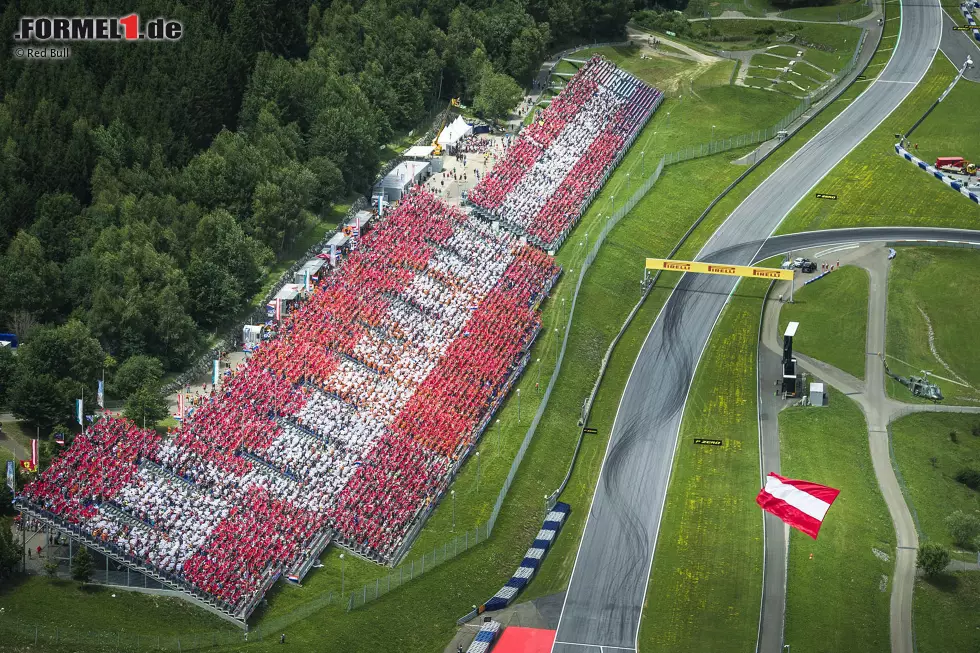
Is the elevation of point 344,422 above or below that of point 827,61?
below

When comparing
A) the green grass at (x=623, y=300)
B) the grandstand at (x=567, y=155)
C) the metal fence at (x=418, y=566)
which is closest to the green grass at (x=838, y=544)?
the green grass at (x=623, y=300)

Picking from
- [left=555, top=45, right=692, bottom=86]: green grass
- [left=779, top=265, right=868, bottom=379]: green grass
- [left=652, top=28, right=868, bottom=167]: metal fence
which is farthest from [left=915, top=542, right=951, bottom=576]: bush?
[left=555, top=45, right=692, bottom=86]: green grass

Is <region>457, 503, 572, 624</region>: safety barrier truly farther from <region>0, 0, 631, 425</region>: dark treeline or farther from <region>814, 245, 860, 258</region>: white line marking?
<region>814, 245, 860, 258</region>: white line marking

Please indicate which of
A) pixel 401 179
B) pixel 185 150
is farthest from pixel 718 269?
pixel 185 150

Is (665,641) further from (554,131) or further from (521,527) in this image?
(554,131)

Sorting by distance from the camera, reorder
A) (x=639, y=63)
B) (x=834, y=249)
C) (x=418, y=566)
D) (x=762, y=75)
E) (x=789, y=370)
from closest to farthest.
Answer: (x=418, y=566) → (x=789, y=370) → (x=834, y=249) → (x=639, y=63) → (x=762, y=75)

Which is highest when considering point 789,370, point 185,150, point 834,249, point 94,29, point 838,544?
point 94,29

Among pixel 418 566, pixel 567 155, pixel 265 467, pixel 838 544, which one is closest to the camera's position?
pixel 418 566

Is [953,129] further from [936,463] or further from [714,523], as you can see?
[714,523]

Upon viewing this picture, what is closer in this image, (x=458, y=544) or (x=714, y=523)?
(x=458, y=544)
